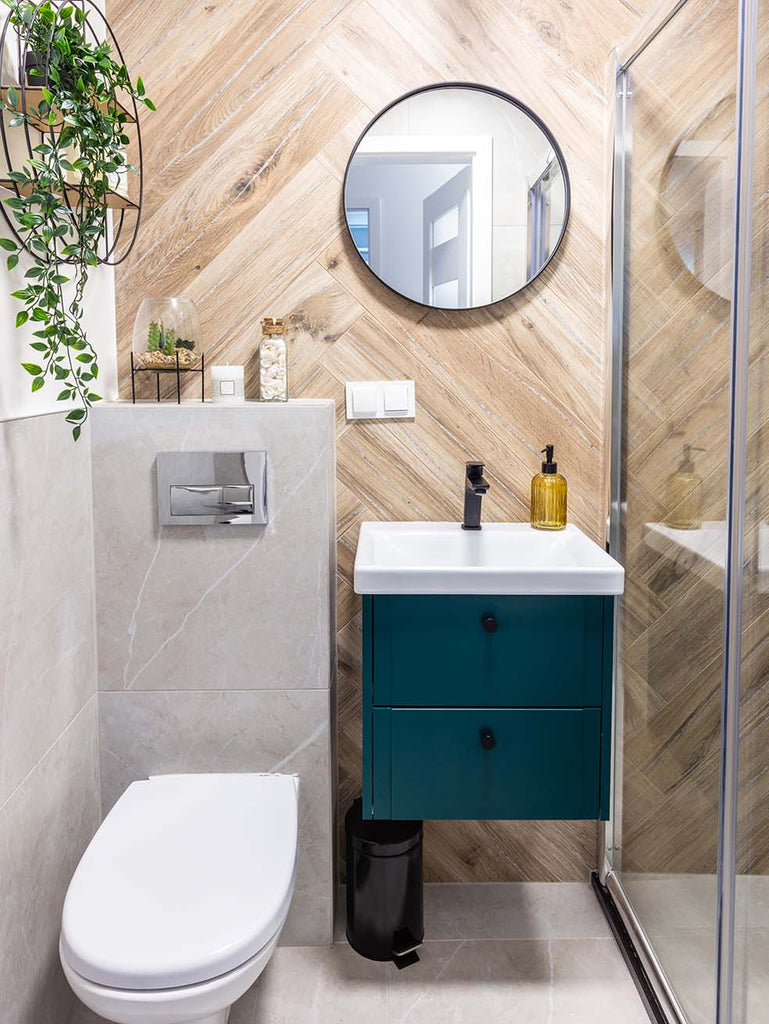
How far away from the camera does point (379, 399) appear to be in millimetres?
1990

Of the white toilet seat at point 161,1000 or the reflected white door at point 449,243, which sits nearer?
the white toilet seat at point 161,1000

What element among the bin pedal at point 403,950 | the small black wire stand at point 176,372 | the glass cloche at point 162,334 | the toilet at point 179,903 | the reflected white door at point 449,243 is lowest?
the bin pedal at point 403,950

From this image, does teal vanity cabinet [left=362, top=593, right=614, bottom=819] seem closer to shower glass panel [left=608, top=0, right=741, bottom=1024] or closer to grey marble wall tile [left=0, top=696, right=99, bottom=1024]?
shower glass panel [left=608, top=0, right=741, bottom=1024]

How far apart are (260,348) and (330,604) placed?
1.97 ft

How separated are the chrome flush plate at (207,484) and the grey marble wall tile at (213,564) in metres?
0.02

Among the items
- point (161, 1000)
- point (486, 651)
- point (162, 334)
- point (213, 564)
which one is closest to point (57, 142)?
point (162, 334)

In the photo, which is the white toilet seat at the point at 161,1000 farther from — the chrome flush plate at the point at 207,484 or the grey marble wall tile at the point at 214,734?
the chrome flush plate at the point at 207,484

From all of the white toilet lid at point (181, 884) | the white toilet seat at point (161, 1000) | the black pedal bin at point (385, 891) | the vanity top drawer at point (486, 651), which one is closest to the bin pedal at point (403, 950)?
the black pedal bin at point (385, 891)

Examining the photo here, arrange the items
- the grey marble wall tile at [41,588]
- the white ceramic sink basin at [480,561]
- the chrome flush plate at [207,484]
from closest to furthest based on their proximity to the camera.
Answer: the grey marble wall tile at [41,588], the white ceramic sink basin at [480,561], the chrome flush plate at [207,484]

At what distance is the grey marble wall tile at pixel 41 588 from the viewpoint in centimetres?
138

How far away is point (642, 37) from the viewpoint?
1.71 m

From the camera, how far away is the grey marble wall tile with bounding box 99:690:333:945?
1.80 metres

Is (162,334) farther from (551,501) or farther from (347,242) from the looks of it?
(551,501)

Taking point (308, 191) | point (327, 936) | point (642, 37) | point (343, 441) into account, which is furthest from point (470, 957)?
point (642, 37)
